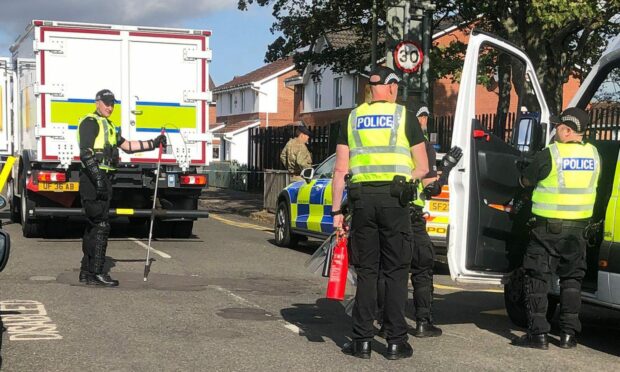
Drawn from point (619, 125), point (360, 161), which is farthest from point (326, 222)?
point (360, 161)

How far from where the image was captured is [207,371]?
5.18m

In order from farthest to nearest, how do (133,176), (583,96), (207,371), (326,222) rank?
(133,176) → (326,222) → (583,96) → (207,371)

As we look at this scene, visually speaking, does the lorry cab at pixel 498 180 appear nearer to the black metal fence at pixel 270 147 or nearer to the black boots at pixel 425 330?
the black boots at pixel 425 330

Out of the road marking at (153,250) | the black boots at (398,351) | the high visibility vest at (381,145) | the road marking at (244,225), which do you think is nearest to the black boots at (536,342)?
the black boots at (398,351)

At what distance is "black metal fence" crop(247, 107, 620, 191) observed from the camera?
721 cm

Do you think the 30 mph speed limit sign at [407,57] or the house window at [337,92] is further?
the house window at [337,92]

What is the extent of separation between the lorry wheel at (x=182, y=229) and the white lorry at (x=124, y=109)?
30 centimetres

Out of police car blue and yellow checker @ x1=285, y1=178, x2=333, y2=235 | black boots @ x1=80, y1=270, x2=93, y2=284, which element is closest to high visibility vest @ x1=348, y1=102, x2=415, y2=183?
black boots @ x1=80, y1=270, x2=93, y2=284

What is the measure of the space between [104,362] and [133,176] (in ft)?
21.9

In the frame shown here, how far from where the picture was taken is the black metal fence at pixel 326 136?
7.21 meters

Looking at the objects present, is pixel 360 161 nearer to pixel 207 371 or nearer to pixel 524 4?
pixel 207 371

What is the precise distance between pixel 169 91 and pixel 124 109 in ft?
2.36

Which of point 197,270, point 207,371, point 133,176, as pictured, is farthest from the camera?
point 133,176

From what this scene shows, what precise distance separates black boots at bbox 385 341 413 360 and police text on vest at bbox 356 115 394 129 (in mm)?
1488
